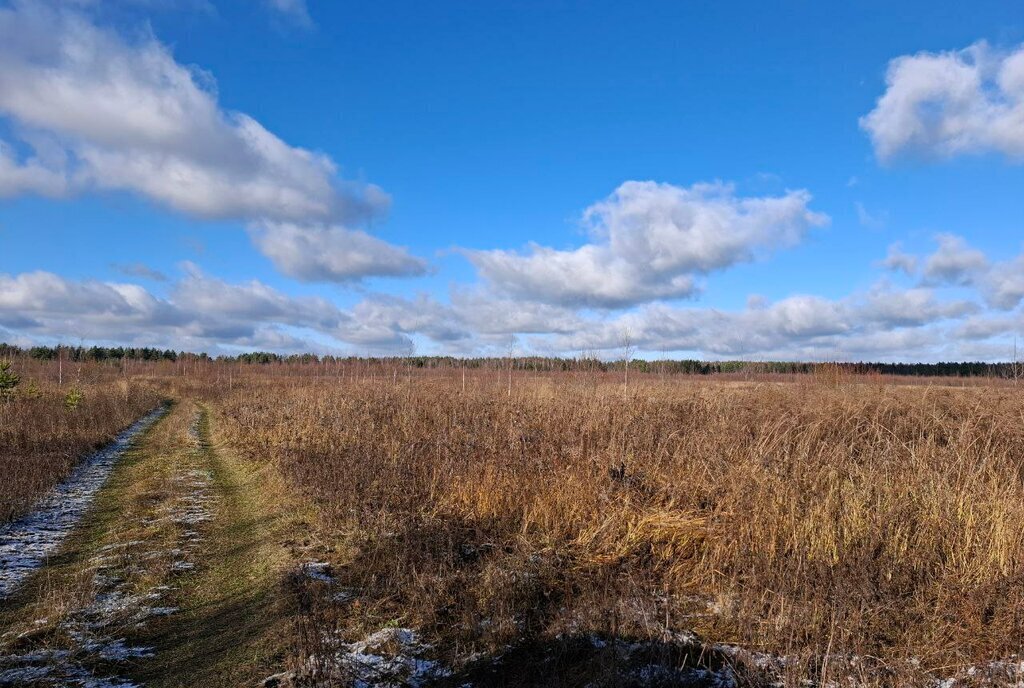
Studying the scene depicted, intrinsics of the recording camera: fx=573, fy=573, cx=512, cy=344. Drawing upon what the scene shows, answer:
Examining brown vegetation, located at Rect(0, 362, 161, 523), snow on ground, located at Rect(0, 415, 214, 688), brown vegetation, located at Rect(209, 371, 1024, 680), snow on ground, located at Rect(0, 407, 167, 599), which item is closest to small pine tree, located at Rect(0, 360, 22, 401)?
brown vegetation, located at Rect(0, 362, 161, 523)

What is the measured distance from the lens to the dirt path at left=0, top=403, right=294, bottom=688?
3969mm

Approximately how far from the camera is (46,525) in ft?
25.2

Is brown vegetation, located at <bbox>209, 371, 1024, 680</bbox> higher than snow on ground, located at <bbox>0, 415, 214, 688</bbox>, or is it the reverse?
brown vegetation, located at <bbox>209, 371, 1024, 680</bbox>

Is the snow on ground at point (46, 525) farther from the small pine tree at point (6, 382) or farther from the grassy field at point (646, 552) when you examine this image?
the small pine tree at point (6, 382)

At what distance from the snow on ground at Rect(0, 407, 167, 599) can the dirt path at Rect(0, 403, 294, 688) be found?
17cm

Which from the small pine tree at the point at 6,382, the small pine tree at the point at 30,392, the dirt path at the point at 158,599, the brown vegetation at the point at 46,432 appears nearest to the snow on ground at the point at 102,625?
the dirt path at the point at 158,599

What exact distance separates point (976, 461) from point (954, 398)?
5.43 m

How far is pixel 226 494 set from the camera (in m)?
9.67

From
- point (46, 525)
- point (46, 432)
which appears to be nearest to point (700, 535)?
point (46, 525)

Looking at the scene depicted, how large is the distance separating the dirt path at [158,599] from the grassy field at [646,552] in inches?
2.2

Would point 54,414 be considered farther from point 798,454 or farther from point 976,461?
point 976,461

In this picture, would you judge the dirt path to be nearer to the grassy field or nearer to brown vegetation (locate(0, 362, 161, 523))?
the grassy field

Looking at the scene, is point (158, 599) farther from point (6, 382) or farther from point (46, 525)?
point (6, 382)

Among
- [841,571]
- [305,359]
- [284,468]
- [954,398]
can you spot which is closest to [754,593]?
[841,571]
